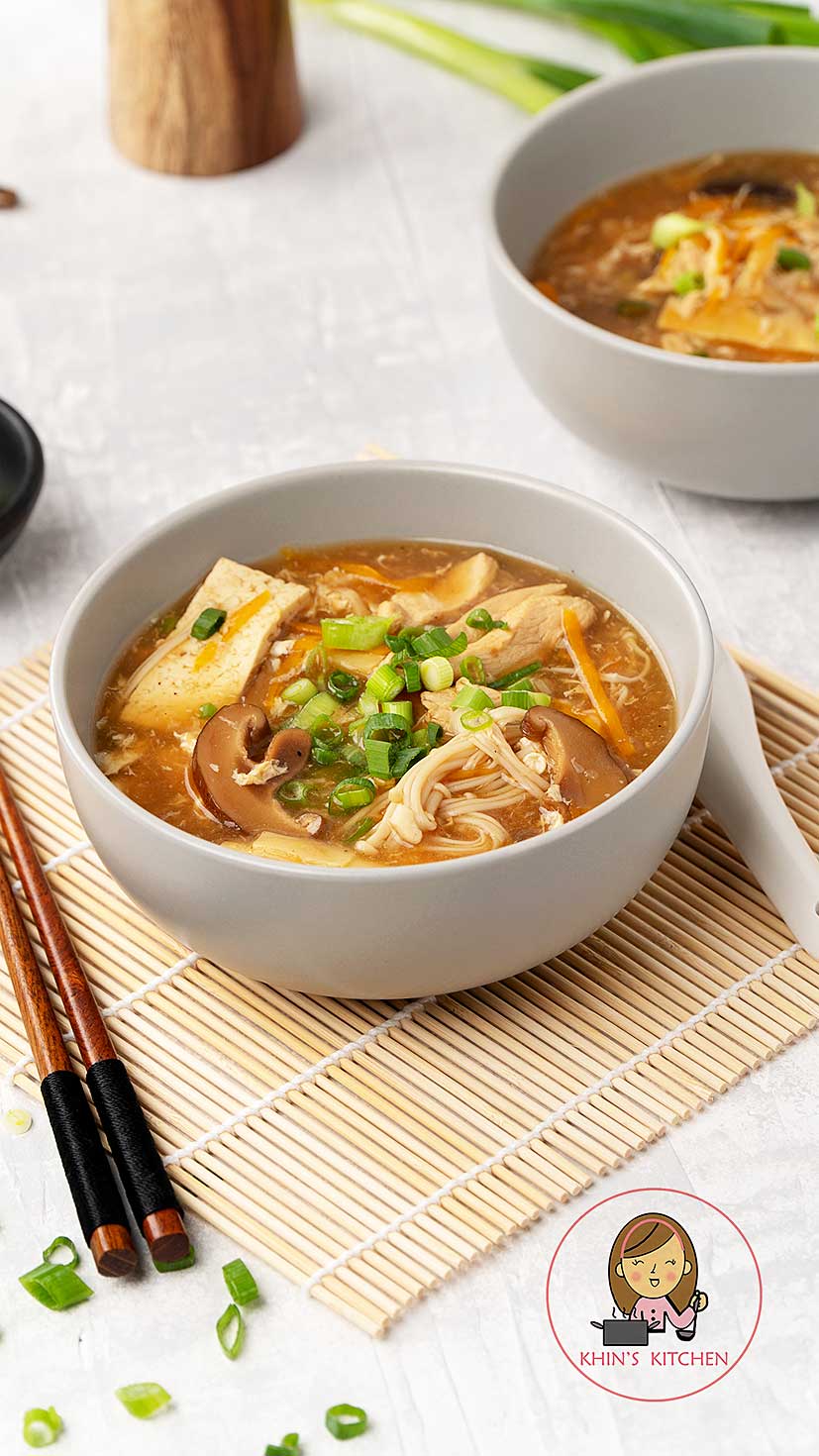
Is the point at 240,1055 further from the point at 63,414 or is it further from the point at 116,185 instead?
the point at 116,185

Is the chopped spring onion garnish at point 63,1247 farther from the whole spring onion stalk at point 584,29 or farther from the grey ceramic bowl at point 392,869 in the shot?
the whole spring onion stalk at point 584,29

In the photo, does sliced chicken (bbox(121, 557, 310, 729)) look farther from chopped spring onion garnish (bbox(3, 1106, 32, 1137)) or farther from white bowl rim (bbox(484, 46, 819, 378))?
white bowl rim (bbox(484, 46, 819, 378))

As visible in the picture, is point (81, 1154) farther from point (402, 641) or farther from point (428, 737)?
point (402, 641)

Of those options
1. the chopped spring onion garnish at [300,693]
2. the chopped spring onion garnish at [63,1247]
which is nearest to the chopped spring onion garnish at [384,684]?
the chopped spring onion garnish at [300,693]

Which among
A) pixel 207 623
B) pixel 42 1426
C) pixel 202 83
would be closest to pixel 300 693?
pixel 207 623

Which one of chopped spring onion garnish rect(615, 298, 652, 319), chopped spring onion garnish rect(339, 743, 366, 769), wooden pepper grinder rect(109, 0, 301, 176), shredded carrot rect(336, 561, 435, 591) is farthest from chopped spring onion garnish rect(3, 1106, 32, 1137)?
wooden pepper grinder rect(109, 0, 301, 176)
